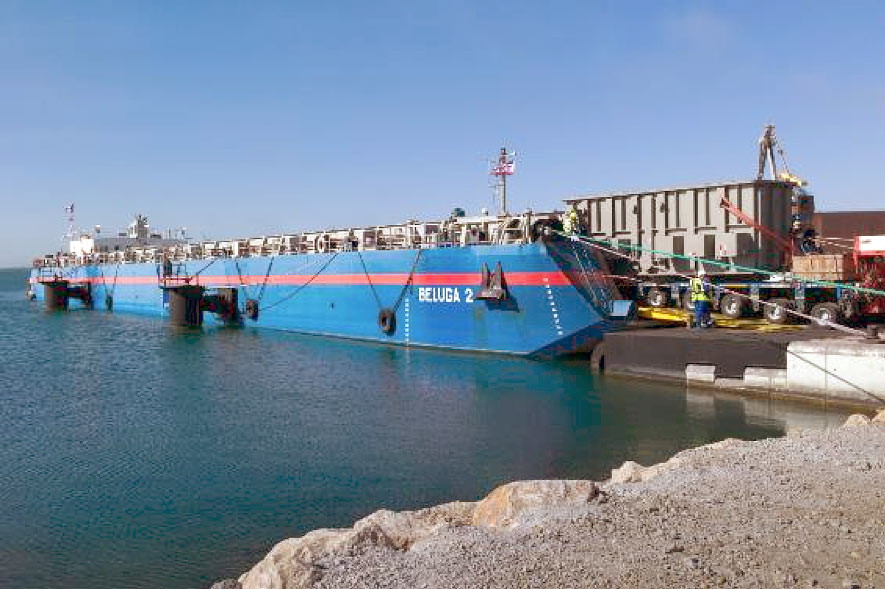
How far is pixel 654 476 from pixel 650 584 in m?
Answer: 3.04

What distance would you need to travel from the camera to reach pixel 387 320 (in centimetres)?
2614

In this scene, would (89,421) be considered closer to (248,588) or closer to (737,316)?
(248,588)

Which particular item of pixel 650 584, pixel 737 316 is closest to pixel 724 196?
pixel 737 316

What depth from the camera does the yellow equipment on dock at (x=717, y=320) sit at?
18.2 metres

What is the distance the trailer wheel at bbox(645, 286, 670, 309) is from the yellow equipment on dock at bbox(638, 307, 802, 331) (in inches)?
7.0

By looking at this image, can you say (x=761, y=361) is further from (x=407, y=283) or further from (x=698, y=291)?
(x=407, y=283)

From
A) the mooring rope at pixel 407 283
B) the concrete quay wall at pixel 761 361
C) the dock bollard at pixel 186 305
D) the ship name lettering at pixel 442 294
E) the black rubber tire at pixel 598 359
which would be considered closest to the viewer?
the concrete quay wall at pixel 761 361

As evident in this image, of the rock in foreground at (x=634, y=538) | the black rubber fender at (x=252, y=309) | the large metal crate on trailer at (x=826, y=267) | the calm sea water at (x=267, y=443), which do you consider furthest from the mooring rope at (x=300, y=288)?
the rock in foreground at (x=634, y=538)

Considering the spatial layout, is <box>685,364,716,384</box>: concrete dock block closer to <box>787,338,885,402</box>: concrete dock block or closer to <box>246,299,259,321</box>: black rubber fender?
<box>787,338,885,402</box>: concrete dock block

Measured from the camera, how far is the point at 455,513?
7531 millimetres

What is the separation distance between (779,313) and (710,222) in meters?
4.14

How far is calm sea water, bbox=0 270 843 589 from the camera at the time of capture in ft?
27.7

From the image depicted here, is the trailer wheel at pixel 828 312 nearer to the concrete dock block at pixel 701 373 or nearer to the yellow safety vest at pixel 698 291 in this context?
the yellow safety vest at pixel 698 291

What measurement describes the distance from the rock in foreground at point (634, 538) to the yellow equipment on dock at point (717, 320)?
10836 millimetres
